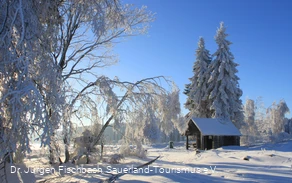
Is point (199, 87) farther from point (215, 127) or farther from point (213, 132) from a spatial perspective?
point (213, 132)

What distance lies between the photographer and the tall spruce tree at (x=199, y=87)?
101ft

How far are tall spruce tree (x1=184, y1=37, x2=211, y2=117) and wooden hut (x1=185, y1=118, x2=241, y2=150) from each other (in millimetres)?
5449

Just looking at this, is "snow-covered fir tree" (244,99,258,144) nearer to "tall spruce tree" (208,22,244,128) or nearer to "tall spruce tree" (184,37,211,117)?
"tall spruce tree" (208,22,244,128)

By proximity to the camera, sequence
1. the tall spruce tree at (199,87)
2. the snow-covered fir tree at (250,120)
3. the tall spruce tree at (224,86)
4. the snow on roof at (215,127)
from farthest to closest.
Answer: the snow-covered fir tree at (250,120) < the tall spruce tree at (199,87) < the tall spruce tree at (224,86) < the snow on roof at (215,127)

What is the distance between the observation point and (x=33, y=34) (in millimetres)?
4797

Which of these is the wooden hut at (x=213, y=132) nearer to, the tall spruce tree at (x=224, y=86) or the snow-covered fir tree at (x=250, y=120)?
the tall spruce tree at (x=224, y=86)

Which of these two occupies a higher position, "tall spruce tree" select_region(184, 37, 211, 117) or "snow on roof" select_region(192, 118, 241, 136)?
"tall spruce tree" select_region(184, 37, 211, 117)

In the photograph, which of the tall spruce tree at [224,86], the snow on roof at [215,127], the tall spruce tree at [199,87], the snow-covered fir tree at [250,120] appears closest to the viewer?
the snow on roof at [215,127]

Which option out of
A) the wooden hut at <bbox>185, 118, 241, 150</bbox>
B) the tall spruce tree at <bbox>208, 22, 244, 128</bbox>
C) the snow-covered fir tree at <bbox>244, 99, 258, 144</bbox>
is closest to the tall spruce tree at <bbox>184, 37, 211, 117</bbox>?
the tall spruce tree at <bbox>208, 22, 244, 128</bbox>

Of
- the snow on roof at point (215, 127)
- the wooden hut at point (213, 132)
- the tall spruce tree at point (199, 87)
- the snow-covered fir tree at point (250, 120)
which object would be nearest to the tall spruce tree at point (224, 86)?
the tall spruce tree at point (199, 87)

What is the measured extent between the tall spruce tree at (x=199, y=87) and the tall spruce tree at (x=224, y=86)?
1084 mm

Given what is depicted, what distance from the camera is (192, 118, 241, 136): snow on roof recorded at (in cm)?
2312

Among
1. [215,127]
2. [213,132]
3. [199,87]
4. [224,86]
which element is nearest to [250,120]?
[199,87]

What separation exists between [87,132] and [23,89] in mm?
8855
